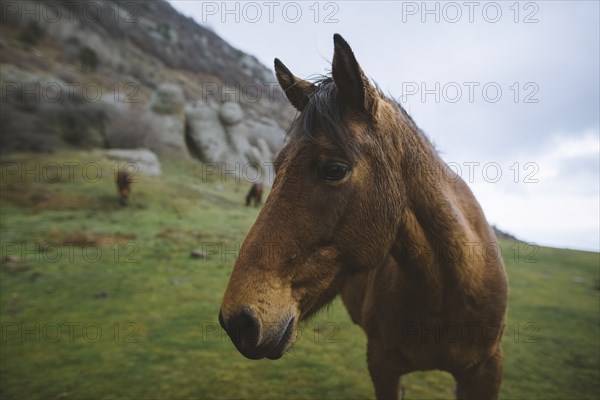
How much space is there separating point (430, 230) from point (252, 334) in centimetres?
136

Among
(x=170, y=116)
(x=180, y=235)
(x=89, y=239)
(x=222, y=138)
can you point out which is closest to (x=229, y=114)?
(x=222, y=138)

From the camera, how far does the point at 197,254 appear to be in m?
10.3

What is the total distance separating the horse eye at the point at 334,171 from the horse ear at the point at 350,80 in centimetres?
40

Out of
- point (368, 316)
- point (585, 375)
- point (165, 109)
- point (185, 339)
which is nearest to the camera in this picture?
point (368, 316)

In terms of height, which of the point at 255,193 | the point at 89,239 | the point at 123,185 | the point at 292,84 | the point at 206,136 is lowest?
the point at 89,239

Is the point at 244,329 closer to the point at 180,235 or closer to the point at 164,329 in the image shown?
the point at 164,329

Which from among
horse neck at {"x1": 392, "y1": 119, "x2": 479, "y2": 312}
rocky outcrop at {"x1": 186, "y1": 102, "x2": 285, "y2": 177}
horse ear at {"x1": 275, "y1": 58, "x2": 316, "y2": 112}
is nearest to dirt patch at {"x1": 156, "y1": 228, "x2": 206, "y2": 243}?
horse ear at {"x1": 275, "y1": 58, "x2": 316, "y2": 112}

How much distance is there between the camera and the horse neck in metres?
2.00

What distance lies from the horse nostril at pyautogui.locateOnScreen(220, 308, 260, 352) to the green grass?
2.93m

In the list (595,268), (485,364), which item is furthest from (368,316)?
(595,268)

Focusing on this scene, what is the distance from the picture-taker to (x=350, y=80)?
1721 millimetres

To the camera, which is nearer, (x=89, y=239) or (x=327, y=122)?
(x=327, y=122)

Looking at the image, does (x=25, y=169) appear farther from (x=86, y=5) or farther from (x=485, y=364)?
(x=86, y=5)

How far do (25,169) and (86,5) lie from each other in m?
38.1
